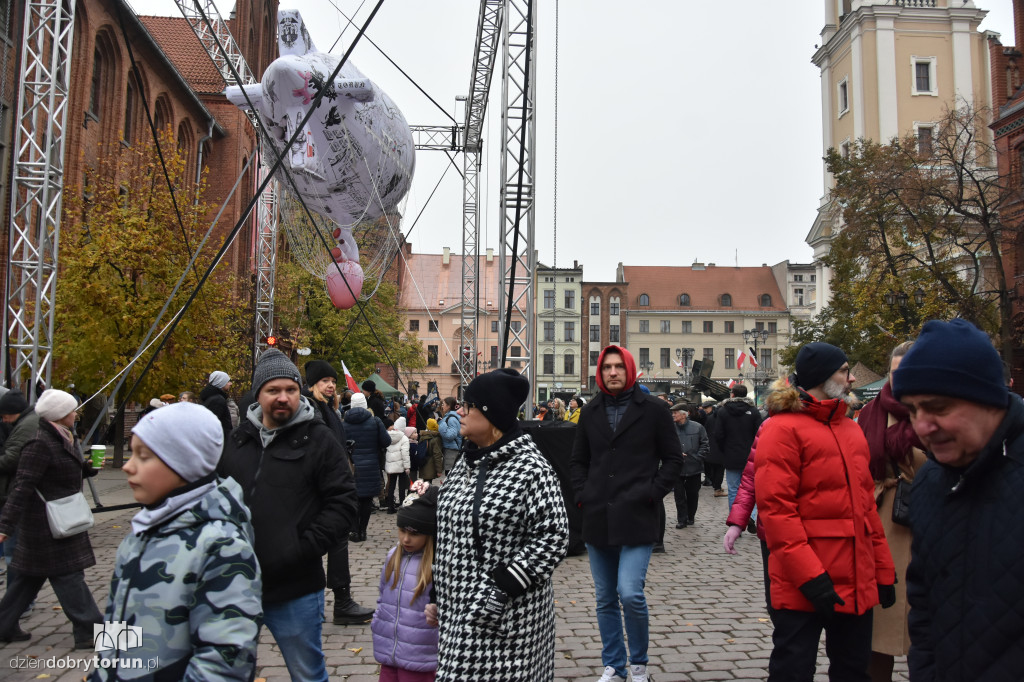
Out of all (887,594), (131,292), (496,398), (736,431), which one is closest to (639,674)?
(887,594)

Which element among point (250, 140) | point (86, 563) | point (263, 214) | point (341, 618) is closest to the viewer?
point (86, 563)

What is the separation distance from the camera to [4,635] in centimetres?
540

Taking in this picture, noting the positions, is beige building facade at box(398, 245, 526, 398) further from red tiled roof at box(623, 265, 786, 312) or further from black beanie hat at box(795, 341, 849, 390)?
black beanie hat at box(795, 341, 849, 390)

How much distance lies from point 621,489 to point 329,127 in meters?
6.35

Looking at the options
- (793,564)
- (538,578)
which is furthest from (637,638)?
(538,578)

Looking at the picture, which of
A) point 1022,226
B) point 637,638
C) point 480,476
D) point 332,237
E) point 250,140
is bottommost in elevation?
point 637,638

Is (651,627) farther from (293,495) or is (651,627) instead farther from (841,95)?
(841,95)

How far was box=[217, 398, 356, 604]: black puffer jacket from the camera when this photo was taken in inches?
137

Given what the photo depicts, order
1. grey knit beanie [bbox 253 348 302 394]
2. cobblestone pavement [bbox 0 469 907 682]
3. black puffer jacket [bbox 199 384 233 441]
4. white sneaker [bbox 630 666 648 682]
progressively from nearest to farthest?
grey knit beanie [bbox 253 348 302 394]
white sneaker [bbox 630 666 648 682]
cobblestone pavement [bbox 0 469 907 682]
black puffer jacket [bbox 199 384 233 441]

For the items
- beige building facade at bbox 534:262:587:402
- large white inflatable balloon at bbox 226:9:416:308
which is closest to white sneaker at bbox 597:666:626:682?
large white inflatable balloon at bbox 226:9:416:308

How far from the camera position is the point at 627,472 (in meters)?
4.78

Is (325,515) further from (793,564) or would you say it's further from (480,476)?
(793,564)

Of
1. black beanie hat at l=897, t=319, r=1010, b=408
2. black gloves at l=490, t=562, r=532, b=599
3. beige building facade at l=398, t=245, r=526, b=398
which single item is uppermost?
beige building facade at l=398, t=245, r=526, b=398

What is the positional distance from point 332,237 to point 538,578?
8.93 m
